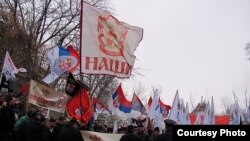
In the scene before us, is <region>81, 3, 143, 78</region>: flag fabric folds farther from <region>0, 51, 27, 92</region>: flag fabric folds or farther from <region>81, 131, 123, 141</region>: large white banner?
<region>0, 51, 27, 92</region>: flag fabric folds

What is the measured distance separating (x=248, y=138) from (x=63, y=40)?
98.9 ft

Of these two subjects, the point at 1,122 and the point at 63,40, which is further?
the point at 63,40

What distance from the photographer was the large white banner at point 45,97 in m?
13.3

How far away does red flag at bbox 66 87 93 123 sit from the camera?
471 inches

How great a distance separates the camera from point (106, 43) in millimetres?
11156

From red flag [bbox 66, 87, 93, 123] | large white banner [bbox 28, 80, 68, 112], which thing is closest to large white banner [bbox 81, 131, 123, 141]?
red flag [bbox 66, 87, 93, 123]

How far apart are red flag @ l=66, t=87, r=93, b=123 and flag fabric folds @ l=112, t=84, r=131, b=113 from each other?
5727 mm

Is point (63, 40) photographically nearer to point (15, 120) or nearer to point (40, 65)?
point (40, 65)

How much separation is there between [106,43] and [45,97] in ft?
10.8

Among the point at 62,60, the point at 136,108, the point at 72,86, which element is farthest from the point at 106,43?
the point at 136,108

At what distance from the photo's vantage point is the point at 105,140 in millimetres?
12773

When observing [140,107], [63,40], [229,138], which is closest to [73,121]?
[229,138]

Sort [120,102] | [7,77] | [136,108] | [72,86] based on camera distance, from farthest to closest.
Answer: [136,108]
[120,102]
[7,77]
[72,86]

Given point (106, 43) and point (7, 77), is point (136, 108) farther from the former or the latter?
point (106, 43)
